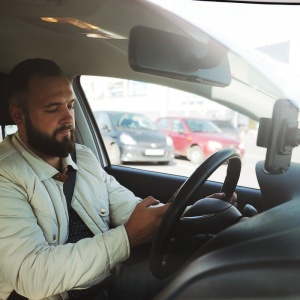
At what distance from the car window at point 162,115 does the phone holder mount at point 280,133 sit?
0.51 m

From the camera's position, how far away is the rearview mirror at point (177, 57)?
104cm

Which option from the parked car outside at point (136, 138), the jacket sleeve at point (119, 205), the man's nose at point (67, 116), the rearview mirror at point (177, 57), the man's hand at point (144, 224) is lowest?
the parked car outside at point (136, 138)

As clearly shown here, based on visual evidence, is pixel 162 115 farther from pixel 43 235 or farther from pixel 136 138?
pixel 43 235

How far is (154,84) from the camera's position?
7.64ft

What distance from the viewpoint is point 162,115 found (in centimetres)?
518

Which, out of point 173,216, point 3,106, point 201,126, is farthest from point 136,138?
point 173,216

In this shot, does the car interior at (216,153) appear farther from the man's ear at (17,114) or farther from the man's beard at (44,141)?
the man's beard at (44,141)

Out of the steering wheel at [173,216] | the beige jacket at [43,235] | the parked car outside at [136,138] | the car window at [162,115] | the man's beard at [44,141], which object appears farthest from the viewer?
the parked car outside at [136,138]

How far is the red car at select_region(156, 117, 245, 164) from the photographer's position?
4.62m

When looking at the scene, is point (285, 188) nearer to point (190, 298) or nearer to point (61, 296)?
point (190, 298)

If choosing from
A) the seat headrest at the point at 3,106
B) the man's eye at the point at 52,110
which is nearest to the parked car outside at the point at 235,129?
the man's eye at the point at 52,110

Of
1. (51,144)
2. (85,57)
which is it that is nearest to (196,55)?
(51,144)

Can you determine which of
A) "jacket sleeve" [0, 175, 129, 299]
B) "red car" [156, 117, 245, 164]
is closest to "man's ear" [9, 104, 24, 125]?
"jacket sleeve" [0, 175, 129, 299]

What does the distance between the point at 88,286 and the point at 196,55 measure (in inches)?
36.3
